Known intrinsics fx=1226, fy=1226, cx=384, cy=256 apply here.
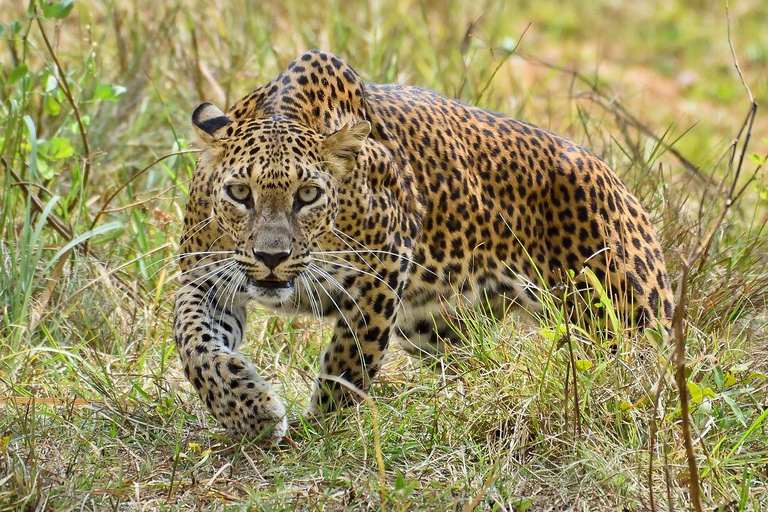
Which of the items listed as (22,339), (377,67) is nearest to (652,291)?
(22,339)

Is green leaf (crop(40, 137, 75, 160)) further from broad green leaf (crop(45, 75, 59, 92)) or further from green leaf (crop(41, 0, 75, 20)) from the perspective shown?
green leaf (crop(41, 0, 75, 20))

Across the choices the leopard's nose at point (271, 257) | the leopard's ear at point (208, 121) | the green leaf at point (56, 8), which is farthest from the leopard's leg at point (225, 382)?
the green leaf at point (56, 8)

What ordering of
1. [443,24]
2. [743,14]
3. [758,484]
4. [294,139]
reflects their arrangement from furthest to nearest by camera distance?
[743,14] → [443,24] → [294,139] → [758,484]

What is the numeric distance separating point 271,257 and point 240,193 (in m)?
0.34

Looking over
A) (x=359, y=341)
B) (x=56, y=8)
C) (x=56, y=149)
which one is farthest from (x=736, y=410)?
(x=56, y=149)

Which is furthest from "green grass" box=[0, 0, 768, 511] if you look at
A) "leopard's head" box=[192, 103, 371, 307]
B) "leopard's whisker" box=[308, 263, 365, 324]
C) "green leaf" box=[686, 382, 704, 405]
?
"leopard's head" box=[192, 103, 371, 307]

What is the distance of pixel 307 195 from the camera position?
18.2 feet

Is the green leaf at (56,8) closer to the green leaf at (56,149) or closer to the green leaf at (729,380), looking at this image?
the green leaf at (56,149)

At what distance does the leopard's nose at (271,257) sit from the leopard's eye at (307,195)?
0.27 meters

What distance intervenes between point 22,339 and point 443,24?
748 cm

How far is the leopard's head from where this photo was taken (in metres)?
5.44

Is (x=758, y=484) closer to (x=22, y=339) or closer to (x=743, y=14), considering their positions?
(x=22, y=339)

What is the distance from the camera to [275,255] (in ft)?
17.7

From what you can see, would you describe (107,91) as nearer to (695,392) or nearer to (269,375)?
(269,375)
